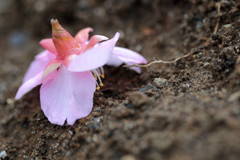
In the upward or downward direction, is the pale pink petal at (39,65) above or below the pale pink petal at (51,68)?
below

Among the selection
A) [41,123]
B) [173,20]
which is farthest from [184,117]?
[173,20]

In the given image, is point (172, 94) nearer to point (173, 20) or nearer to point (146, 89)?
point (146, 89)

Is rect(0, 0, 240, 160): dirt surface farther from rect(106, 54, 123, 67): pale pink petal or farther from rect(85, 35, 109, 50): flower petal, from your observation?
rect(85, 35, 109, 50): flower petal

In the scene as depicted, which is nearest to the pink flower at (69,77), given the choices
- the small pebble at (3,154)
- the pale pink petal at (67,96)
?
the pale pink petal at (67,96)

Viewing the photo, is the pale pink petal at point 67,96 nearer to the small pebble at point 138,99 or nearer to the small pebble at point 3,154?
the small pebble at point 138,99

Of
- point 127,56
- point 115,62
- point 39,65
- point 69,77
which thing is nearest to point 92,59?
point 69,77
